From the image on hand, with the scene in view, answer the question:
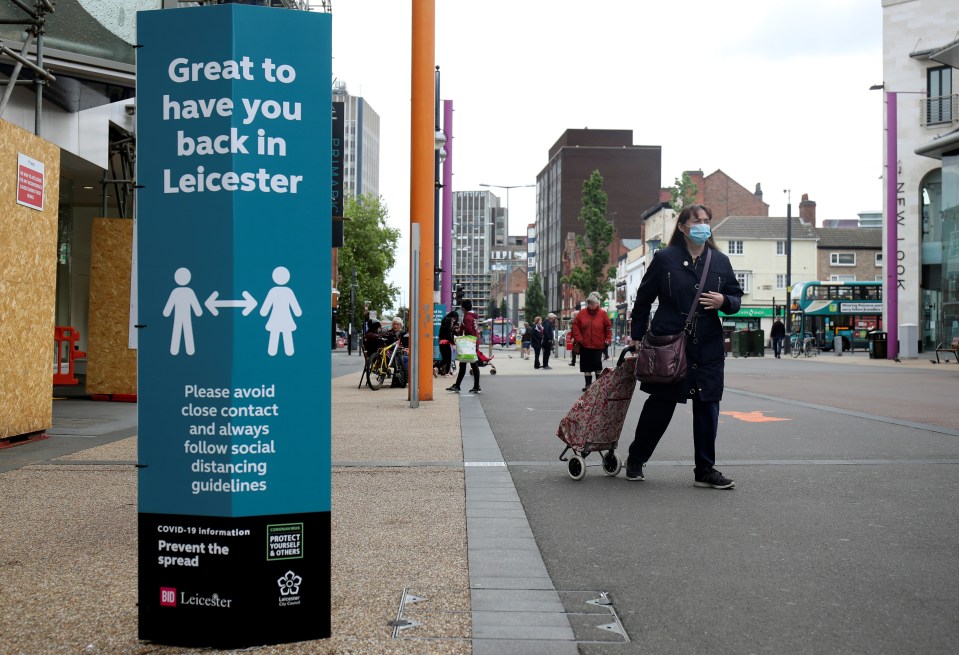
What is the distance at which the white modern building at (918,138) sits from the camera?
44.0 metres

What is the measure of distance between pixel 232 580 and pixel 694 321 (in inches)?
169

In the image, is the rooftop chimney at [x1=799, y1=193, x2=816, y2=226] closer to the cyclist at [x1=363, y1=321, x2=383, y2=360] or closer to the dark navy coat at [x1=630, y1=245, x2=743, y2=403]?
the cyclist at [x1=363, y1=321, x2=383, y2=360]

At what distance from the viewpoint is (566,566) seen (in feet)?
15.1

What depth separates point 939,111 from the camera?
45.2 m

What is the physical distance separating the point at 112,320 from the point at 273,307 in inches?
508

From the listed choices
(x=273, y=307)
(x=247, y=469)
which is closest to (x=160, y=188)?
(x=273, y=307)

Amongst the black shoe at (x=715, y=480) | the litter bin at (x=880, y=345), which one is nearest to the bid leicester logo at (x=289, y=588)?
the black shoe at (x=715, y=480)

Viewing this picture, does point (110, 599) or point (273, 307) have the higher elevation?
point (273, 307)

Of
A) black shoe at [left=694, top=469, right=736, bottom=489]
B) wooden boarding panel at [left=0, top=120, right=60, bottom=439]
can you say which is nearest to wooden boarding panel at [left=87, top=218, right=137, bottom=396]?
wooden boarding panel at [left=0, top=120, right=60, bottom=439]

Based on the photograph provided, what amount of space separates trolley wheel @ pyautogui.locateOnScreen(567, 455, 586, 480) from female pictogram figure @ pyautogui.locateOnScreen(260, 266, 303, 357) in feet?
13.8

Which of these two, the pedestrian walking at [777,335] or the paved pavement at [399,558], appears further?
the pedestrian walking at [777,335]

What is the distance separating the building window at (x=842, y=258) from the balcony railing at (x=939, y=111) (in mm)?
38157

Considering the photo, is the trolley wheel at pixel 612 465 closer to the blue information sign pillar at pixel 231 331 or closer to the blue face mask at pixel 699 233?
the blue face mask at pixel 699 233

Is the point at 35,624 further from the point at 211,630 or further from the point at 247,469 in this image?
the point at 247,469
